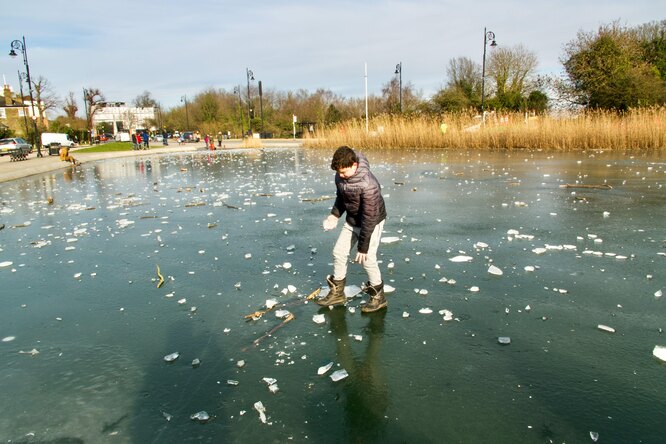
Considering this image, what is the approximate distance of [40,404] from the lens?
289 centimetres

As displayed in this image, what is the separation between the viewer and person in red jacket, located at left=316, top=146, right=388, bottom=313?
400 cm

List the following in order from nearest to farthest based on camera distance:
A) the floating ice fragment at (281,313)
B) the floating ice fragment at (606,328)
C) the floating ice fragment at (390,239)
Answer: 1. the floating ice fragment at (606,328)
2. the floating ice fragment at (281,313)
3. the floating ice fragment at (390,239)

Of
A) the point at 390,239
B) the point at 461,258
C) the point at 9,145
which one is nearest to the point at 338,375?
the point at 461,258

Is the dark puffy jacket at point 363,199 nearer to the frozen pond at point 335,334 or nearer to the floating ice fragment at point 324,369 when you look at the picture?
the frozen pond at point 335,334

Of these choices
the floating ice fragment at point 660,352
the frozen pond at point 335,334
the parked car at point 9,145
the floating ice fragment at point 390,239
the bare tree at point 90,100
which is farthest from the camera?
the bare tree at point 90,100

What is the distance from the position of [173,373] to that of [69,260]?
365 centimetres

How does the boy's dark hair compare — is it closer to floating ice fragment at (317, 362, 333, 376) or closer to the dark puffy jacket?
the dark puffy jacket

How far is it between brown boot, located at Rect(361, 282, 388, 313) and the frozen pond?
3.7 inches

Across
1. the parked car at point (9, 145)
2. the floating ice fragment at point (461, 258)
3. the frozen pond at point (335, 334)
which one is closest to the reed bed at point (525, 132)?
the frozen pond at point (335, 334)

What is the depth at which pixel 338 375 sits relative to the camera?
3088 millimetres

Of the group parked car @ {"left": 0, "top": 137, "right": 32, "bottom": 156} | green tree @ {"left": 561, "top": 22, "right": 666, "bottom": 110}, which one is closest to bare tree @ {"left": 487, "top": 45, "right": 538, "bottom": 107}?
green tree @ {"left": 561, "top": 22, "right": 666, "bottom": 110}

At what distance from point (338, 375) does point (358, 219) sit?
1.54 m

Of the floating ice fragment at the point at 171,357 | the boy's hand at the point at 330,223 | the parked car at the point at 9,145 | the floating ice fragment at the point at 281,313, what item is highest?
the parked car at the point at 9,145

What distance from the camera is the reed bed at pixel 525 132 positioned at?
67.9 feet
